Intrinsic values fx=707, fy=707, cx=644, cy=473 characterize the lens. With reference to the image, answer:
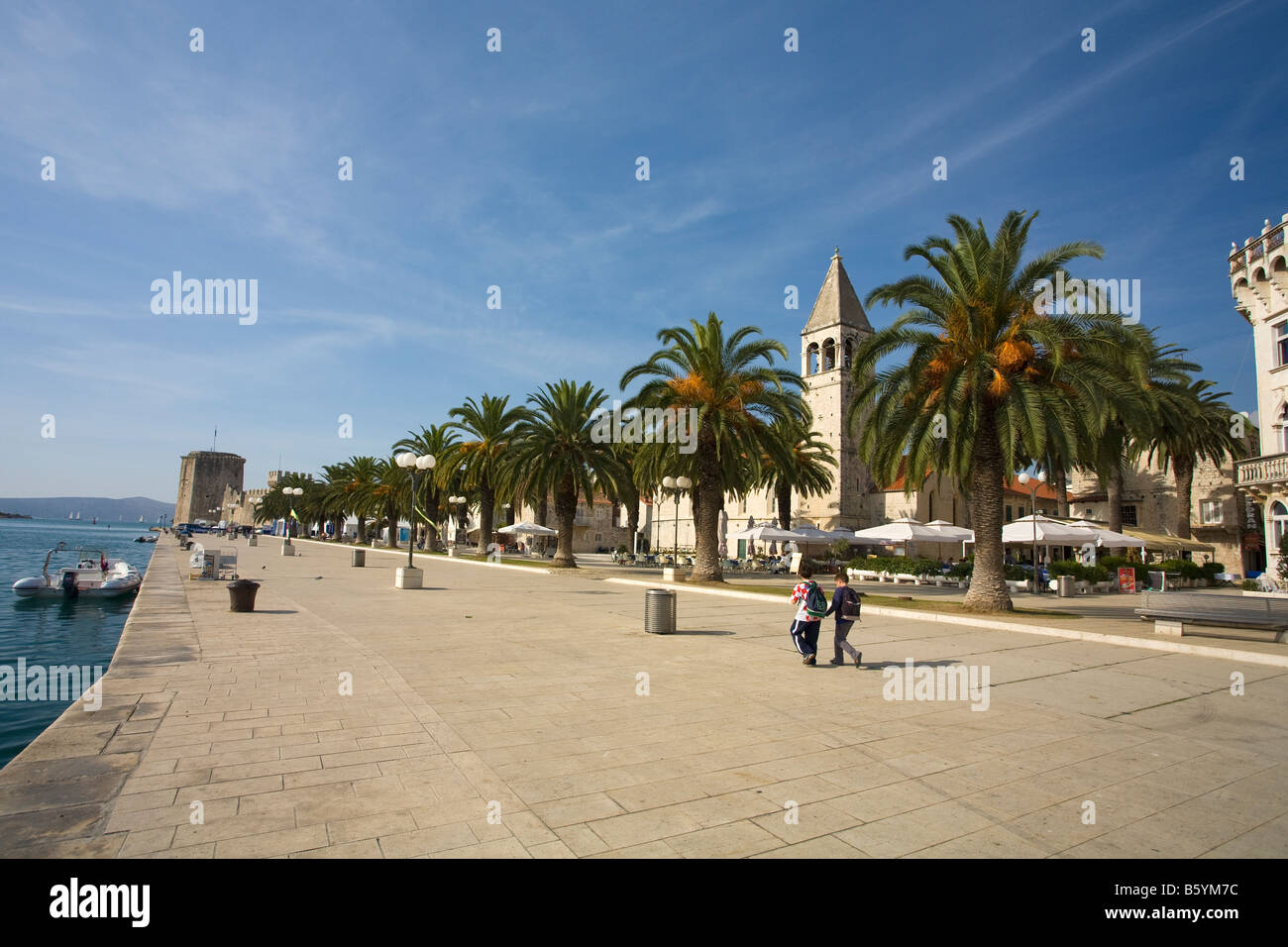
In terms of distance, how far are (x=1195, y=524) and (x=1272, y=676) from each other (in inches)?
1750


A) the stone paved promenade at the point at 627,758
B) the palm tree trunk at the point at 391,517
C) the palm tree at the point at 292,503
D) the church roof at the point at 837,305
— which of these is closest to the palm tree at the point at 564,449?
the stone paved promenade at the point at 627,758

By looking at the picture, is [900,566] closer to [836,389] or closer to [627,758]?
[627,758]

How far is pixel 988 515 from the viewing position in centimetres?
1805

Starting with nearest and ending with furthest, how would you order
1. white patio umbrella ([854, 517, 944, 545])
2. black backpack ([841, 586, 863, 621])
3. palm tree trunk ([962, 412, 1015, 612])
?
black backpack ([841, 586, 863, 621]) → palm tree trunk ([962, 412, 1015, 612]) → white patio umbrella ([854, 517, 944, 545])

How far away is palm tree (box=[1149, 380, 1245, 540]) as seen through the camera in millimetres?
33031

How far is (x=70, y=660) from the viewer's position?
14.5 metres

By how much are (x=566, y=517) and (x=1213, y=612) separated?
25.1 m

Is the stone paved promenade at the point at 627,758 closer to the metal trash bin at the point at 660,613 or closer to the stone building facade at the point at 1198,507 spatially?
the metal trash bin at the point at 660,613

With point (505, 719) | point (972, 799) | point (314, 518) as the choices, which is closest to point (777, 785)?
point (972, 799)

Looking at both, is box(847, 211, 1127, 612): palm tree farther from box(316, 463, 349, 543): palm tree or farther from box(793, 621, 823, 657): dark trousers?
box(316, 463, 349, 543): palm tree

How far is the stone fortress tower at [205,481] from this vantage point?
148 metres

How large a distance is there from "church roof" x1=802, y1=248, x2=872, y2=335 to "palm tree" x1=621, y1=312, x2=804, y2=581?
42261mm

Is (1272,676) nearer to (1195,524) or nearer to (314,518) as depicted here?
(1195,524)

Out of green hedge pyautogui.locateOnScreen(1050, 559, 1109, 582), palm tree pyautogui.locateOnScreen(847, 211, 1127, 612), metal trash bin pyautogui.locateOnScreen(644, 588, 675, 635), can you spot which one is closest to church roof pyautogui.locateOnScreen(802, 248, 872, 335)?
green hedge pyautogui.locateOnScreen(1050, 559, 1109, 582)
